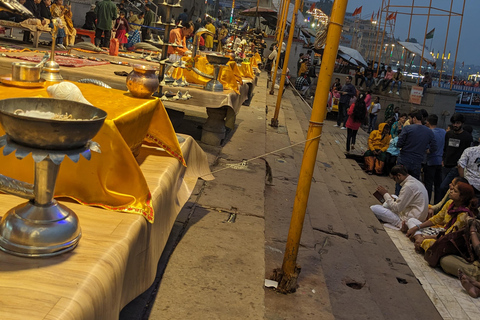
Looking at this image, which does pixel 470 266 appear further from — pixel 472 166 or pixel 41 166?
pixel 41 166

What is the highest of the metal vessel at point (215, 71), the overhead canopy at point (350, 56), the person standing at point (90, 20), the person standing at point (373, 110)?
the overhead canopy at point (350, 56)

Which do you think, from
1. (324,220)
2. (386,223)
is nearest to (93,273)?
(324,220)

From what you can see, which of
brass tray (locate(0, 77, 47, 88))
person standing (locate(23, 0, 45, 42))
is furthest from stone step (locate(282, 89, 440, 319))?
person standing (locate(23, 0, 45, 42))

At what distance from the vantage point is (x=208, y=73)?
20.0 feet

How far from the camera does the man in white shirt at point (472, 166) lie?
6.39m

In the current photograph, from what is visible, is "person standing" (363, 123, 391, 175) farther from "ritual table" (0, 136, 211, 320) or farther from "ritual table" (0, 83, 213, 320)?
"ritual table" (0, 136, 211, 320)

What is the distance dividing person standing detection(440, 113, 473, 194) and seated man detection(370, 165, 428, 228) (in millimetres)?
1093

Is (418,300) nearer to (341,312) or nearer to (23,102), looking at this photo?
(341,312)

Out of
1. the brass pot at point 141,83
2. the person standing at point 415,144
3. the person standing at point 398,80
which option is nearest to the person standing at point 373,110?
the person standing at point 398,80

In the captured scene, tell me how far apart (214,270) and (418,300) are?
2.53 metres

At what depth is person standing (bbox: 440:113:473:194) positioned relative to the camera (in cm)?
759

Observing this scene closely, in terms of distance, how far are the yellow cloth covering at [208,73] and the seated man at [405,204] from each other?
2.83m

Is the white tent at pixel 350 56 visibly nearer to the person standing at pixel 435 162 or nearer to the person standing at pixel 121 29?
the person standing at pixel 121 29

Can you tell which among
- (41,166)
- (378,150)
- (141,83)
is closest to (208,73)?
(141,83)
